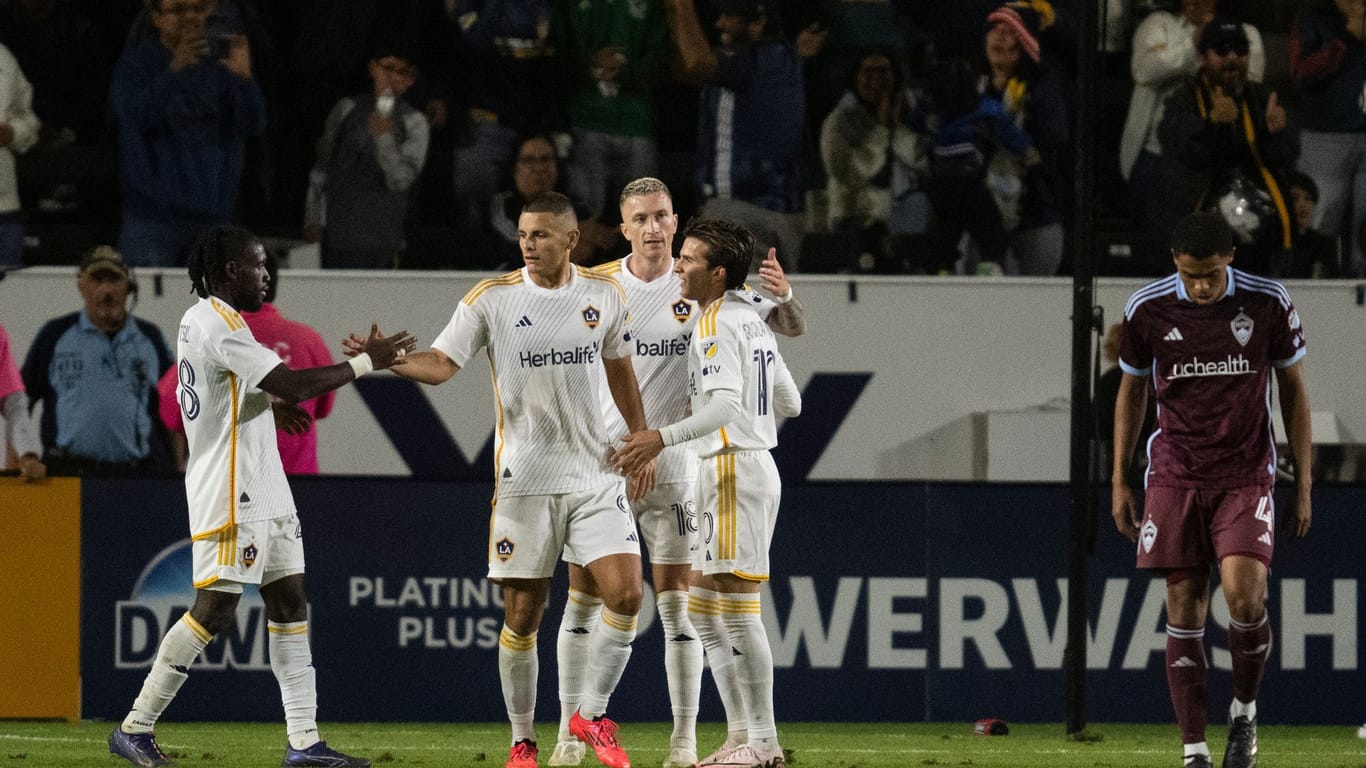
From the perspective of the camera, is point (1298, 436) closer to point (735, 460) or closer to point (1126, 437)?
point (1126, 437)

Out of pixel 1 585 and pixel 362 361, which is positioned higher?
pixel 362 361

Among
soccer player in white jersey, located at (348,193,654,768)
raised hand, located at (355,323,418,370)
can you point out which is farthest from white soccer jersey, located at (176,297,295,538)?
soccer player in white jersey, located at (348,193,654,768)

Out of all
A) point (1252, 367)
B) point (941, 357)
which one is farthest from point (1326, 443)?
point (1252, 367)

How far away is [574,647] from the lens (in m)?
7.84

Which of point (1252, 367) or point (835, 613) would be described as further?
point (835, 613)

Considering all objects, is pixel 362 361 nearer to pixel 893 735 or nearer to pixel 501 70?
pixel 893 735

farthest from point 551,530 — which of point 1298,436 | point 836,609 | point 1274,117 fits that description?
point 1274,117

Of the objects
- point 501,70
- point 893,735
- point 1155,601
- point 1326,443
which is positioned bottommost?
point 893,735

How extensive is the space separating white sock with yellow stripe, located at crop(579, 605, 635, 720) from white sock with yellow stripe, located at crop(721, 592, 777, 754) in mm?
590

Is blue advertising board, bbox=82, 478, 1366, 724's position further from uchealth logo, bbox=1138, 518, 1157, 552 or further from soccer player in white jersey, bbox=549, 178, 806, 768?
uchealth logo, bbox=1138, 518, 1157, 552

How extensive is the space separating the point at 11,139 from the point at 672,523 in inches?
262

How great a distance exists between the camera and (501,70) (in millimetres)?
12883

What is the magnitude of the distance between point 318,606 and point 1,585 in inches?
59.6

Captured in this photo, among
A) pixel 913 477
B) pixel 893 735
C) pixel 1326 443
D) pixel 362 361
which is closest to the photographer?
pixel 362 361
